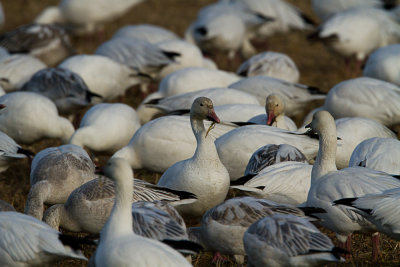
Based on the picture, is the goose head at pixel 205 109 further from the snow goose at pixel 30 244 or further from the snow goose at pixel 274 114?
the snow goose at pixel 30 244

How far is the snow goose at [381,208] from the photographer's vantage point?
351cm

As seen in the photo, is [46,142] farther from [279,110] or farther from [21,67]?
[279,110]

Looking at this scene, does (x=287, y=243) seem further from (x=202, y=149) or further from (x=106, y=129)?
(x=106, y=129)

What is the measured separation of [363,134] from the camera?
5.36 m

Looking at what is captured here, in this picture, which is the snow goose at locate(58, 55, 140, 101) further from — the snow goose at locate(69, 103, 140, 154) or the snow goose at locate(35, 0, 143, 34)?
the snow goose at locate(35, 0, 143, 34)

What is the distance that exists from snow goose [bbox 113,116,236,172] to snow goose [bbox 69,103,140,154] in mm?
456

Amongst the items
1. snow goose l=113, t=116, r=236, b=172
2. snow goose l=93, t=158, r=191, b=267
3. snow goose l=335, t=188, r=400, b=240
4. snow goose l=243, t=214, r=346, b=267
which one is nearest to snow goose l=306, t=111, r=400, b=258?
snow goose l=335, t=188, r=400, b=240

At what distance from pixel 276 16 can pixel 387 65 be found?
321cm

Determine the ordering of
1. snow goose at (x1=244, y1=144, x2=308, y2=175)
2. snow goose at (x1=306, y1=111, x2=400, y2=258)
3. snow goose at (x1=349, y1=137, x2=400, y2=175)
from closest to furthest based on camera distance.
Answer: snow goose at (x1=306, y1=111, x2=400, y2=258) → snow goose at (x1=349, y1=137, x2=400, y2=175) → snow goose at (x1=244, y1=144, x2=308, y2=175)

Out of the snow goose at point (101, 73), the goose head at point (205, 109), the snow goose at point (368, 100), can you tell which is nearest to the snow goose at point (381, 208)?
the goose head at point (205, 109)

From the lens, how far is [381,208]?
138 inches

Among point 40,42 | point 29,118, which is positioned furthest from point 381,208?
point 40,42

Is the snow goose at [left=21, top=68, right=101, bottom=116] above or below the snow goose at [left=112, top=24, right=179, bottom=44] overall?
above

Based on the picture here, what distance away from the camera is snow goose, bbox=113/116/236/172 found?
5250 mm
